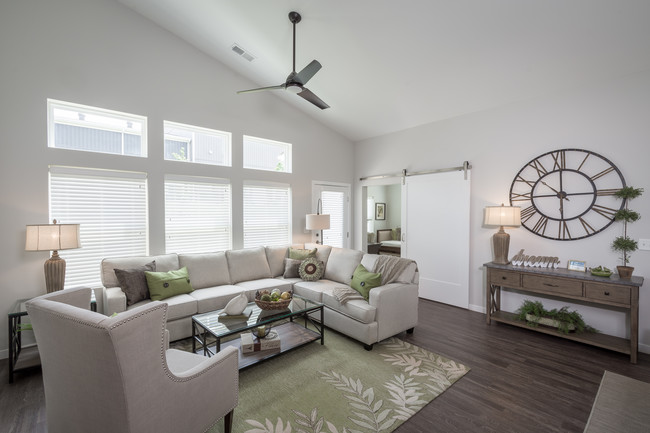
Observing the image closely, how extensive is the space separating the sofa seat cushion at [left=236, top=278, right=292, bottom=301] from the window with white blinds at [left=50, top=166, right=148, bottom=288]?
1403 mm

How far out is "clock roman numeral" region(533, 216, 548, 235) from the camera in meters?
3.68

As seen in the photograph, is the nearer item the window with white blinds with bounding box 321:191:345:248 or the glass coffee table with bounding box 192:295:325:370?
the glass coffee table with bounding box 192:295:325:370

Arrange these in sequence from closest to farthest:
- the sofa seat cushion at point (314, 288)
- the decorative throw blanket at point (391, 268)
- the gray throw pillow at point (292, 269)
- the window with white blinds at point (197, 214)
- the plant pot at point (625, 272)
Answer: the plant pot at point (625, 272) → the decorative throw blanket at point (391, 268) → the sofa seat cushion at point (314, 288) → the window with white blinds at point (197, 214) → the gray throw pillow at point (292, 269)

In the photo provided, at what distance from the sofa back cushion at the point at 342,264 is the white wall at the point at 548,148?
71.0 inches

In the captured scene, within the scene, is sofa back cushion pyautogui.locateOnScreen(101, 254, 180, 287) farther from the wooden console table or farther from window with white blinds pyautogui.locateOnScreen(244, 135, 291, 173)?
the wooden console table

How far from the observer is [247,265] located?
4.26 metres

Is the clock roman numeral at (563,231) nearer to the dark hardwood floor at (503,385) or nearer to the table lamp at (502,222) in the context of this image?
the table lamp at (502,222)

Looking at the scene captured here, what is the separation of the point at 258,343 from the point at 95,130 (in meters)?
3.17

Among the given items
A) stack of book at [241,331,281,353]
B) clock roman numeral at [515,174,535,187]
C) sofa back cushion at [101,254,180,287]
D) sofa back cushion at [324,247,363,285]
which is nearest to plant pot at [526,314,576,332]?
clock roman numeral at [515,174,535,187]

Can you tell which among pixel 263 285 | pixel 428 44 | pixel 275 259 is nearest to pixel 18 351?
pixel 263 285

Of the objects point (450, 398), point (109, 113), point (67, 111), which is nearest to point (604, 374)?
point (450, 398)

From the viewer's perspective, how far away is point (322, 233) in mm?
5707

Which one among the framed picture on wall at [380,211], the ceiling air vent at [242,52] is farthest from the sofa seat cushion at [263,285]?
the framed picture on wall at [380,211]

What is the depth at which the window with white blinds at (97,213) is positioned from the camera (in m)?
3.31
